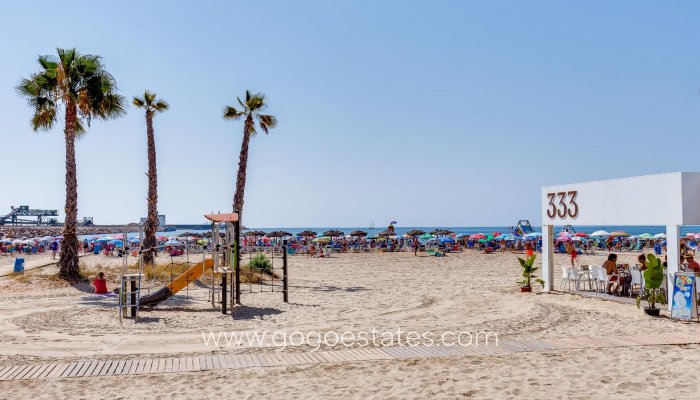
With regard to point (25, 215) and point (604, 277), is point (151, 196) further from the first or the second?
point (25, 215)

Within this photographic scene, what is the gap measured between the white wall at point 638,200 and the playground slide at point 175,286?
9890 mm

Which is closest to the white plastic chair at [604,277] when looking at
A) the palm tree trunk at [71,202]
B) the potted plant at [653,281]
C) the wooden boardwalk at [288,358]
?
the potted plant at [653,281]

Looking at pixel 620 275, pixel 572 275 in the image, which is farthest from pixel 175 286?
pixel 620 275

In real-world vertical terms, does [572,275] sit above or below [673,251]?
below

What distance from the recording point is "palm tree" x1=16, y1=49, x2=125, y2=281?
2009 cm

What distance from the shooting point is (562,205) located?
16359 millimetres

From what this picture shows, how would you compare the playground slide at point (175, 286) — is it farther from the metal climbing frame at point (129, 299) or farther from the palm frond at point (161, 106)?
the palm frond at point (161, 106)

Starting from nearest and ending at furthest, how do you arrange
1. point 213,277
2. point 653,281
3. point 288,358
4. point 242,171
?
point 288,358, point 653,281, point 213,277, point 242,171

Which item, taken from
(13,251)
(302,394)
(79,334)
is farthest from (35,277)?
(13,251)

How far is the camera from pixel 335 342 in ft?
31.8

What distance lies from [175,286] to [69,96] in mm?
9661

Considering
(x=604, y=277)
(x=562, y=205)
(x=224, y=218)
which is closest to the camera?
(x=224, y=218)

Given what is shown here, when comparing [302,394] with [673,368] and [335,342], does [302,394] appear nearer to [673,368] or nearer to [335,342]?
[335,342]

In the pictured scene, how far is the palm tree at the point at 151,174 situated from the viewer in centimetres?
2530
